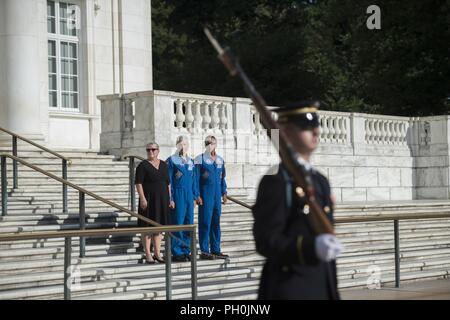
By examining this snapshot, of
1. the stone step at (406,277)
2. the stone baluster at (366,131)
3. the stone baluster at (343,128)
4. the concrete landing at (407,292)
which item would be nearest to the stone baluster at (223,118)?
the stone baluster at (343,128)

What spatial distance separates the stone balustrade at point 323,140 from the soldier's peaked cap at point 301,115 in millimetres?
13268

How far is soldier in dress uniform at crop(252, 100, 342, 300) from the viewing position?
5.60 metres

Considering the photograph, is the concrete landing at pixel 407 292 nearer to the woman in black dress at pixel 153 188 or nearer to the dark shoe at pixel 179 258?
the dark shoe at pixel 179 258

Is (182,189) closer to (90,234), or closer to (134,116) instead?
(90,234)

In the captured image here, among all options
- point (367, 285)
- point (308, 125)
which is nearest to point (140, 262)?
point (367, 285)

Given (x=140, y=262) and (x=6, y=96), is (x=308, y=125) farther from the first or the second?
(x=6, y=96)

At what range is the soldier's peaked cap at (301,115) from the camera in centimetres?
582

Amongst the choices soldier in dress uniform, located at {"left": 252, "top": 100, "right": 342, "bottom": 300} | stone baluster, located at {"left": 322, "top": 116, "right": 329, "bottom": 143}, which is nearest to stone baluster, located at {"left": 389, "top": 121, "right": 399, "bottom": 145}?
stone baluster, located at {"left": 322, "top": 116, "right": 329, "bottom": 143}

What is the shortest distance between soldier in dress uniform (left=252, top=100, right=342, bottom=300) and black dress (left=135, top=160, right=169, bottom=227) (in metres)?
8.63

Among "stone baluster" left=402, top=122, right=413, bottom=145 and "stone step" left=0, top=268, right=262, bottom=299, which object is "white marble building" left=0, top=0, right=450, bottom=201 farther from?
"stone step" left=0, top=268, right=262, bottom=299

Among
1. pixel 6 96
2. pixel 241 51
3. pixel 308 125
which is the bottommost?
pixel 308 125
